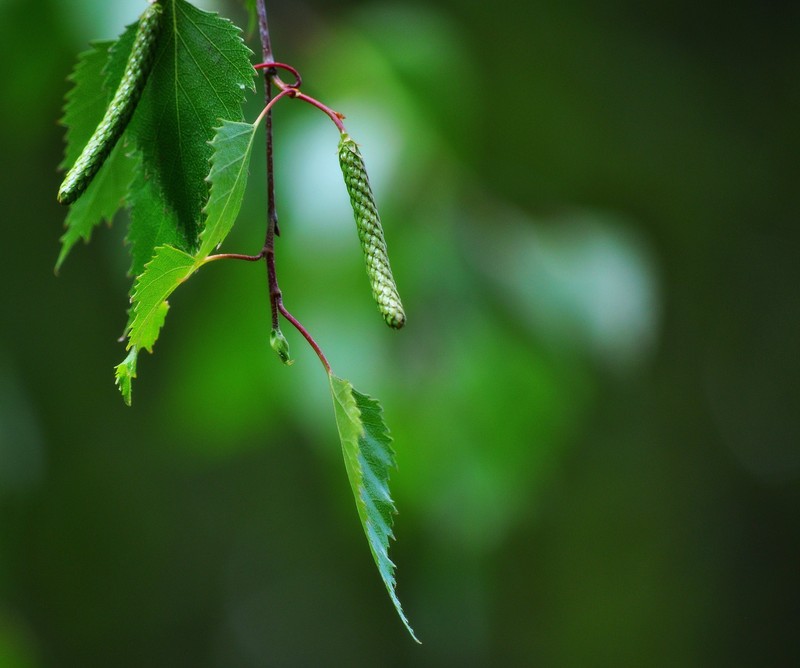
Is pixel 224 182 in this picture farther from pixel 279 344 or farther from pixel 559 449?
pixel 559 449

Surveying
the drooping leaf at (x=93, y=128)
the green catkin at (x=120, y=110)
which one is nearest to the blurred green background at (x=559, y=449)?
the drooping leaf at (x=93, y=128)

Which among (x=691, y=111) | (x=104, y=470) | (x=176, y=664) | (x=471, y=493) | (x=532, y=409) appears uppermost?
(x=691, y=111)

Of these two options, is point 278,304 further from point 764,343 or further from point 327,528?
point 764,343

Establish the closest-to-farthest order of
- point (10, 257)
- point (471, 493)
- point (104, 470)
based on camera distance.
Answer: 1. point (471, 493)
2. point (10, 257)
3. point (104, 470)

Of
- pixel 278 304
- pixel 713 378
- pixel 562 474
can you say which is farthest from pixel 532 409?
pixel 713 378

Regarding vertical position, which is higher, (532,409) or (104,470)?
(532,409)

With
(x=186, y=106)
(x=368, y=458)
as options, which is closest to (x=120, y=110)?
(x=186, y=106)
